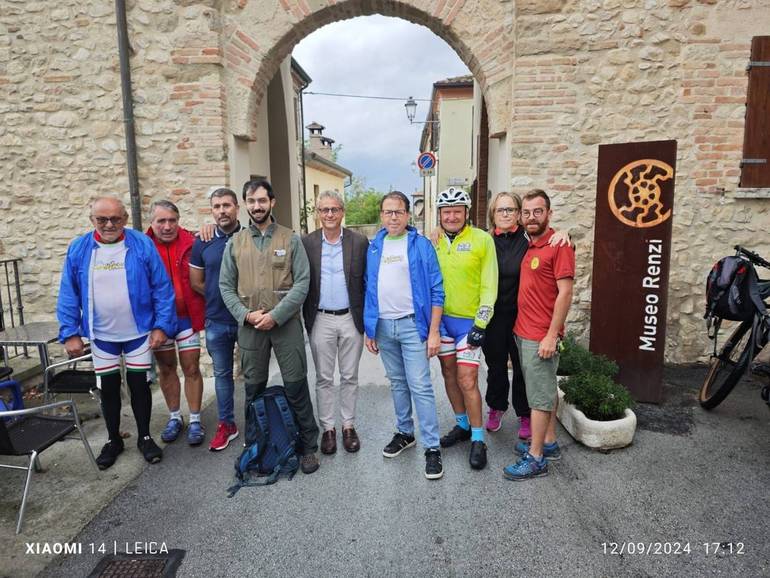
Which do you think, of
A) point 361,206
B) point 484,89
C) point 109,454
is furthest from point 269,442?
point 361,206

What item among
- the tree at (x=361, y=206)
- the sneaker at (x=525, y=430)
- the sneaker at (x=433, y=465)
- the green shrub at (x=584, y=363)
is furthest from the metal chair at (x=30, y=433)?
the tree at (x=361, y=206)

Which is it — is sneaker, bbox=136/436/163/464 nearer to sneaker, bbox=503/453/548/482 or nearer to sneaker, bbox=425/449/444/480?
sneaker, bbox=425/449/444/480

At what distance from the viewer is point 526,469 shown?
127 inches

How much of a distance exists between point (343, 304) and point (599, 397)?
81.1 inches

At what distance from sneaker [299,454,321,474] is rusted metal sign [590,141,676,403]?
2700mm

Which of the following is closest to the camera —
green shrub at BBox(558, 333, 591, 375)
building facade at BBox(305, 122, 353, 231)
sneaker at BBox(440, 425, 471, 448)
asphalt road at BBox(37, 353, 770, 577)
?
asphalt road at BBox(37, 353, 770, 577)

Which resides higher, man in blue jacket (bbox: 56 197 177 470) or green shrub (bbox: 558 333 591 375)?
man in blue jacket (bbox: 56 197 177 470)

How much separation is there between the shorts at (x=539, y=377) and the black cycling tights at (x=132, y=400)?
2735mm

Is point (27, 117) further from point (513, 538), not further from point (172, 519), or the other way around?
point (513, 538)

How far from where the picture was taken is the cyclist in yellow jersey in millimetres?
3211

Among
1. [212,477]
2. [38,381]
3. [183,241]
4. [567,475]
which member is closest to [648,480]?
[567,475]

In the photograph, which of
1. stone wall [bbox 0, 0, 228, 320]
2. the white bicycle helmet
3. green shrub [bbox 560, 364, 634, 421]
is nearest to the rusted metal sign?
green shrub [bbox 560, 364, 634, 421]

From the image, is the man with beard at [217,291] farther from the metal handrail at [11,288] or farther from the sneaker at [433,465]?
the metal handrail at [11,288]
